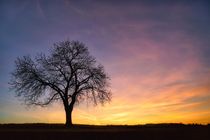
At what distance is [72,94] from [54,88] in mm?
2705

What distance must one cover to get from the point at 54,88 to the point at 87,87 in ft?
15.0

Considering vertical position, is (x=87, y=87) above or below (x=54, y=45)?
below
